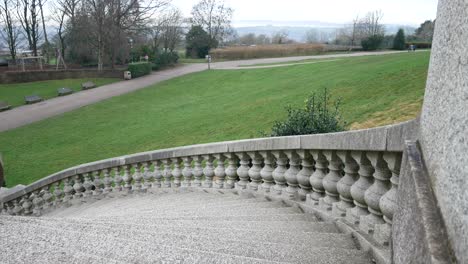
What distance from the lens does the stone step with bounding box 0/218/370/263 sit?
2.70 m

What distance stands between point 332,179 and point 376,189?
2.71 ft

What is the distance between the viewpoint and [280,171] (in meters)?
4.79

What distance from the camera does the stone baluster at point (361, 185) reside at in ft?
10.1

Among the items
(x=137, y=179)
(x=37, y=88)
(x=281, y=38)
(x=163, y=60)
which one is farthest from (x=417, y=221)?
(x=281, y=38)

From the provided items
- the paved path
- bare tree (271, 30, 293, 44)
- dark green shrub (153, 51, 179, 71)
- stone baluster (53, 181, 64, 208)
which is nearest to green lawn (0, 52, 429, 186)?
the paved path

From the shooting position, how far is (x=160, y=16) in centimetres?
5706

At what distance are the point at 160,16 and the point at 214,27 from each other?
864 cm

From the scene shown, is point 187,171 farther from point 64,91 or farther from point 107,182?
point 64,91

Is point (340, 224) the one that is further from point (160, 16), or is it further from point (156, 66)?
point (160, 16)

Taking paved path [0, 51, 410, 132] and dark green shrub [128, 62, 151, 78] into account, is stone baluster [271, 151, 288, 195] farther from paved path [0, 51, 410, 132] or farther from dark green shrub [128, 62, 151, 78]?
dark green shrub [128, 62, 151, 78]

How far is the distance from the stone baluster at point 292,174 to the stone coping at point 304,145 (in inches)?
5.0

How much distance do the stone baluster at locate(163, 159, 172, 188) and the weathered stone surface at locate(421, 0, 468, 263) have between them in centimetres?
551

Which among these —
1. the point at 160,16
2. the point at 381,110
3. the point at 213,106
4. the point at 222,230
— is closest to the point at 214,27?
the point at 160,16

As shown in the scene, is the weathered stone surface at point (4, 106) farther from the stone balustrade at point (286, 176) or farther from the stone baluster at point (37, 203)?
the stone baluster at point (37, 203)
